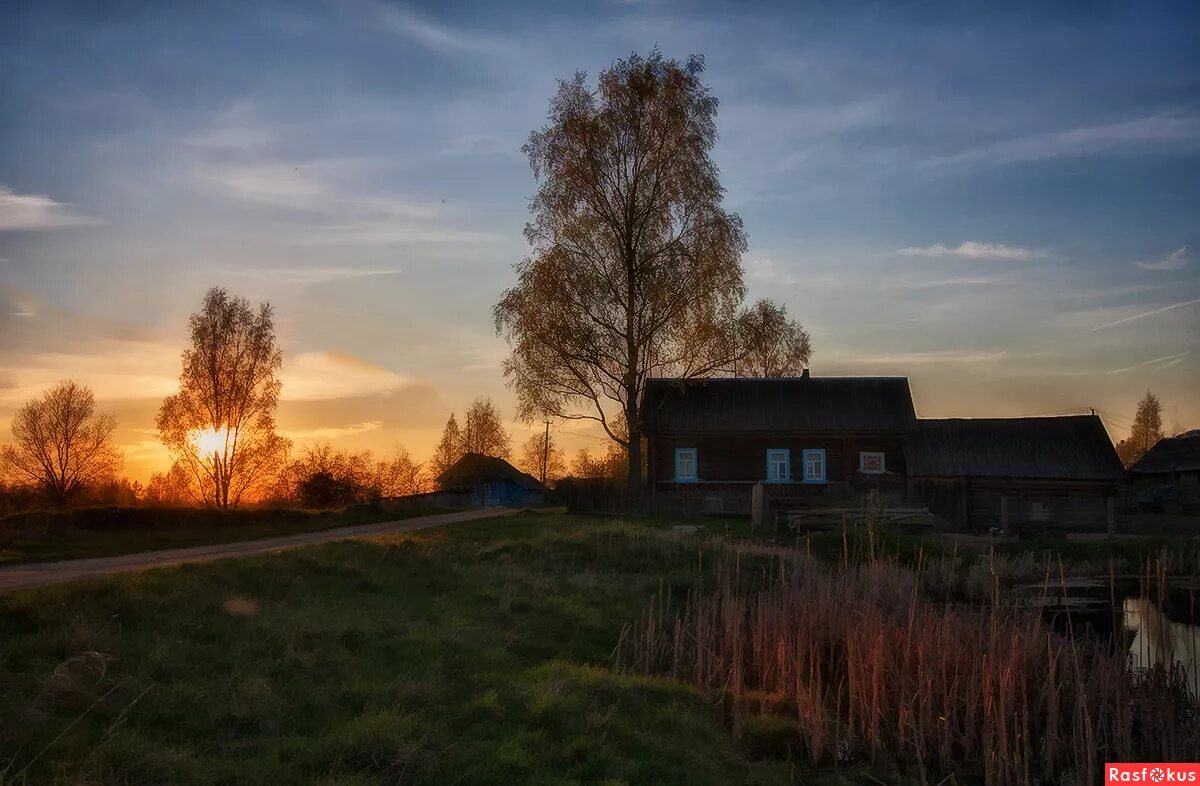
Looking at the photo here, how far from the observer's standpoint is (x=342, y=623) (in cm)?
1115

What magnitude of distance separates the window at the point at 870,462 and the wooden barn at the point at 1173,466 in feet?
60.4

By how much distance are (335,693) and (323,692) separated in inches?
4.3

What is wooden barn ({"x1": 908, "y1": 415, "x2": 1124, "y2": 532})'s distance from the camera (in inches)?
1441

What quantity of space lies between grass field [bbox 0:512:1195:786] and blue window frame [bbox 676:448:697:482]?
84.0ft

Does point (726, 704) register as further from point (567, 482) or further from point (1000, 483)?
point (1000, 483)

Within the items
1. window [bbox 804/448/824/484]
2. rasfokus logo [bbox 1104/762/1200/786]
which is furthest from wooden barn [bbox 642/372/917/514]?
rasfokus logo [bbox 1104/762/1200/786]

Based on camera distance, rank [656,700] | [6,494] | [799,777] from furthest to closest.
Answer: [6,494]
[656,700]
[799,777]

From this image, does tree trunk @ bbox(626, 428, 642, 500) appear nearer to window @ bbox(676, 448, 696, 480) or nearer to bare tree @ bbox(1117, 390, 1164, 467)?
window @ bbox(676, 448, 696, 480)

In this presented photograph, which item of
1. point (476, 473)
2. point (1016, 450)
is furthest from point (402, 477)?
point (1016, 450)

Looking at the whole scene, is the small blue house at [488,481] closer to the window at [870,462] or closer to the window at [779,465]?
the window at [779,465]

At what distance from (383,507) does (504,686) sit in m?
23.8

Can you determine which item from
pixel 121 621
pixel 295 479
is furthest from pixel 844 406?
pixel 121 621

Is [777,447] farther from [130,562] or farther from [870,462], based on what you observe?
[130,562]

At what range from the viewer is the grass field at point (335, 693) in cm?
734
